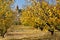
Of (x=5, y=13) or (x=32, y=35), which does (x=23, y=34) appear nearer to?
(x=32, y=35)

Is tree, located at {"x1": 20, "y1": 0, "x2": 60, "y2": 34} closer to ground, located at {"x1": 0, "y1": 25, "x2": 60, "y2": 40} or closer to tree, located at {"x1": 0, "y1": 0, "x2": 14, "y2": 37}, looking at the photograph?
ground, located at {"x1": 0, "y1": 25, "x2": 60, "y2": 40}

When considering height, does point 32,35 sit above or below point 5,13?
below

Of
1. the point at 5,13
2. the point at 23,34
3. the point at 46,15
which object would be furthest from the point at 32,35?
the point at 46,15

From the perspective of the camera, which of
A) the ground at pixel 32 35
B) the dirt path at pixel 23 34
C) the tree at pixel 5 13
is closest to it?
the tree at pixel 5 13

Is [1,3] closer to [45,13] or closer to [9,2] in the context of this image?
[9,2]

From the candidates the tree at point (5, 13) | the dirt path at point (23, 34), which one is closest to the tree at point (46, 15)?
the tree at point (5, 13)

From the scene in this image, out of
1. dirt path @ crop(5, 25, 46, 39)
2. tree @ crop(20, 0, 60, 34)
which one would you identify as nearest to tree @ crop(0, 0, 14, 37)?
tree @ crop(20, 0, 60, 34)

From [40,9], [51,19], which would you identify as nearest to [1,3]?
[40,9]

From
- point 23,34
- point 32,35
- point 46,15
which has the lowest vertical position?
point 23,34

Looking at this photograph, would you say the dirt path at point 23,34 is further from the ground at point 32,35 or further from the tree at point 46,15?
the tree at point 46,15

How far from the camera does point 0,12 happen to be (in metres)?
29.8

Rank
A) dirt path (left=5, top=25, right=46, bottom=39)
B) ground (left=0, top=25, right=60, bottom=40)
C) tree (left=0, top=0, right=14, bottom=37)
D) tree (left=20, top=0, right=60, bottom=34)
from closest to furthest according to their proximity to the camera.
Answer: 1. tree (left=20, top=0, right=60, bottom=34)
2. tree (left=0, top=0, right=14, bottom=37)
3. ground (left=0, top=25, right=60, bottom=40)
4. dirt path (left=5, top=25, right=46, bottom=39)

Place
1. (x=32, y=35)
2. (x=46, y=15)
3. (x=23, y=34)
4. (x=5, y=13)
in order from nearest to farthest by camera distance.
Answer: (x=46, y=15) < (x=5, y=13) < (x=32, y=35) < (x=23, y=34)

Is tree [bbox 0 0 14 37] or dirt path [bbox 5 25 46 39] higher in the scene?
tree [bbox 0 0 14 37]
